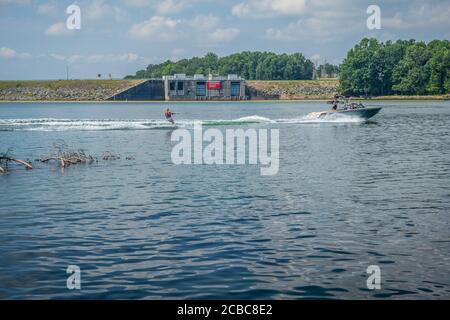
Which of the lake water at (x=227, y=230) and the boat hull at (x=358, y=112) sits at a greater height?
the boat hull at (x=358, y=112)

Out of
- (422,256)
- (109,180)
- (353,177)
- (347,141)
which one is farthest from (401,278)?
(347,141)

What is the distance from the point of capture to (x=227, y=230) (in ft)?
66.4

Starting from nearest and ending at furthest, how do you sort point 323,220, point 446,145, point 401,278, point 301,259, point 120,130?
1. point 401,278
2. point 301,259
3. point 323,220
4. point 446,145
5. point 120,130

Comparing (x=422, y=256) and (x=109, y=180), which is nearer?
(x=422, y=256)

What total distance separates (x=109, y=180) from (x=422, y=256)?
65.0 feet

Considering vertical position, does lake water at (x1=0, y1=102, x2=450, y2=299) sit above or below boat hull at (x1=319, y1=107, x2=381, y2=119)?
below

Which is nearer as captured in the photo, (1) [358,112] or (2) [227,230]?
(2) [227,230]

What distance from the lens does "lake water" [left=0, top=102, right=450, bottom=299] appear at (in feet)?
48.9

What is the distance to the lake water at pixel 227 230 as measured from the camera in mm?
14906

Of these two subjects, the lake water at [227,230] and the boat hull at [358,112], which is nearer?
the lake water at [227,230]

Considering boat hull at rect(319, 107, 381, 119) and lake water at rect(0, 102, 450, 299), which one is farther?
boat hull at rect(319, 107, 381, 119)

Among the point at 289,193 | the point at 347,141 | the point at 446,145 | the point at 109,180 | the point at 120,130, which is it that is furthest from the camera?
the point at 120,130
